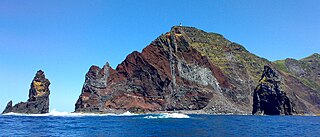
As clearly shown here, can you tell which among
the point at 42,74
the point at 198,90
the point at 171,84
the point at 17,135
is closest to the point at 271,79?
the point at 198,90

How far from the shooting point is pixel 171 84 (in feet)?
633

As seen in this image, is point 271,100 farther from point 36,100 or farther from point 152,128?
point 152,128

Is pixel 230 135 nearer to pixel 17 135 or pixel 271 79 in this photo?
pixel 17 135

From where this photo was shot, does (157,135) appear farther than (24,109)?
No

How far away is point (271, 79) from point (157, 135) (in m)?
153

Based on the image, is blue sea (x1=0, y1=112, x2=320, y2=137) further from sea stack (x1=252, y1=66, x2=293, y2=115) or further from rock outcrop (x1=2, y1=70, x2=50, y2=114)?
sea stack (x1=252, y1=66, x2=293, y2=115)

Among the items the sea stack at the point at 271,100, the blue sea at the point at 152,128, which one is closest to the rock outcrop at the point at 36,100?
the blue sea at the point at 152,128


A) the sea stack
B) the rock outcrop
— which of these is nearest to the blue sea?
the rock outcrop

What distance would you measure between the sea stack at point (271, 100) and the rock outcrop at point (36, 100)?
11949 cm

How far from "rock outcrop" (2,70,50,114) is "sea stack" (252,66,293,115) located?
392 feet

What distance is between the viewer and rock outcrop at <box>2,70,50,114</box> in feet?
545

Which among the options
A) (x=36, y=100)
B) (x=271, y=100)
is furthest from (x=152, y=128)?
(x=271, y=100)

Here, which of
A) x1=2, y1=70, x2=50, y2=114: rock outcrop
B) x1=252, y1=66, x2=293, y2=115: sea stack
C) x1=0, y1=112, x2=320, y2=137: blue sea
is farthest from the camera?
x1=252, y1=66, x2=293, y2=115: sea stack

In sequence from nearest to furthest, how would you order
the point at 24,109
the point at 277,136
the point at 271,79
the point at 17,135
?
1. the point at 17,135
2. the point at 277,136
3. the point at 24,109
4. the point at 271,79
